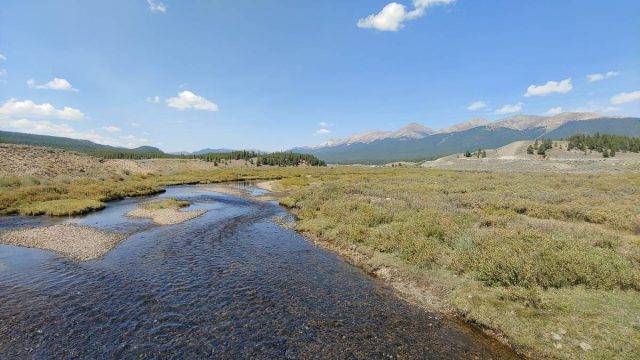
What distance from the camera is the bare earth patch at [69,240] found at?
918 inches

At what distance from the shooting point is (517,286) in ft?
52.3

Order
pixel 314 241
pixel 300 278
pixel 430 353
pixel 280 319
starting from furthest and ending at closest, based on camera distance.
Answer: pixel 314 241, pixel 300 278, pixel 280 319, pixel 430 353

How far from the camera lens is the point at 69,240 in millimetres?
26062

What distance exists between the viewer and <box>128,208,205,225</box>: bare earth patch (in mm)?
34544

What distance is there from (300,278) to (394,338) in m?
7.54

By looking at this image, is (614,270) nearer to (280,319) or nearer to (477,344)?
(477,344)

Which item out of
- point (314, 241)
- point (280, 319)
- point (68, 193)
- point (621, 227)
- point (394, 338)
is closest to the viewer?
point (394, 338)

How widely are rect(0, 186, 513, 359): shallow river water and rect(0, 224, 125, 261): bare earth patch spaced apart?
1.00 m

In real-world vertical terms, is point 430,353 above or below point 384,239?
below

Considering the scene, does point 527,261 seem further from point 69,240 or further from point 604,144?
point 604,144

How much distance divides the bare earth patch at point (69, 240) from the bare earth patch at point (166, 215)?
19.9 feet

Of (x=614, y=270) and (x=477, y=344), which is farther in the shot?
(x=614, y=270)

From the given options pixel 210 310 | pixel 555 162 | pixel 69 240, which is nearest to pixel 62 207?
pixel 69 240

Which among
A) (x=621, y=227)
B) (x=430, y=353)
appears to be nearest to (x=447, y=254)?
(x=430, y=353)
